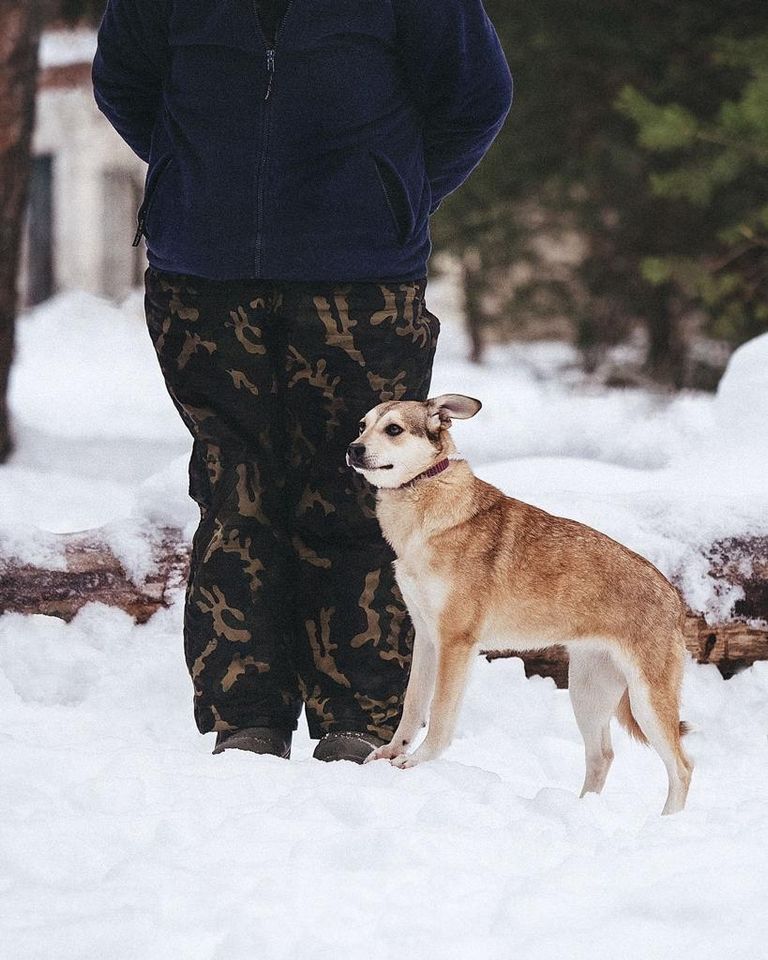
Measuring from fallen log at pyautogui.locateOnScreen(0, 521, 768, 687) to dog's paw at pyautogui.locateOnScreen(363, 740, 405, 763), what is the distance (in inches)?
38.6

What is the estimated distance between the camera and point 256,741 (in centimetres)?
336

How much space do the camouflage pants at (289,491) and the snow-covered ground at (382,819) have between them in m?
0.32

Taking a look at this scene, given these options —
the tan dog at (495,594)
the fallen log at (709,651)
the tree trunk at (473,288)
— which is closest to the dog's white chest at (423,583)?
the tan dog at (495,594)

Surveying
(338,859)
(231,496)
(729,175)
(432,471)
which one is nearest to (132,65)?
(231,496)

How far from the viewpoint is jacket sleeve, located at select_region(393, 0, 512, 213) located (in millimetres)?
3160

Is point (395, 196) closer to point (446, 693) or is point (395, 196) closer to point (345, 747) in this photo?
point (446, 693)

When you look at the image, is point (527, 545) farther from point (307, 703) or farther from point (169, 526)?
point (169, 526)

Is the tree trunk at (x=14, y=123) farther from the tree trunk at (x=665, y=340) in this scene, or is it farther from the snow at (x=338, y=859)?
the tree trunk at (x=665, y=340)

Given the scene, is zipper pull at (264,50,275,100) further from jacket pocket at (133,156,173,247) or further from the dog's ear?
the dog's ear

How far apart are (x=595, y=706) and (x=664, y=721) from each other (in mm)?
239

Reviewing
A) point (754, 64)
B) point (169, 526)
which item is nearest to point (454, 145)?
point (169, 526)

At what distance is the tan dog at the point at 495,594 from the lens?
3.40m

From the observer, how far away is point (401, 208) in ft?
10.6

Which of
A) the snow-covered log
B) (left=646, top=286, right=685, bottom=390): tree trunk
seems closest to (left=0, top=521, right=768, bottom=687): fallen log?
the snow-covered log
